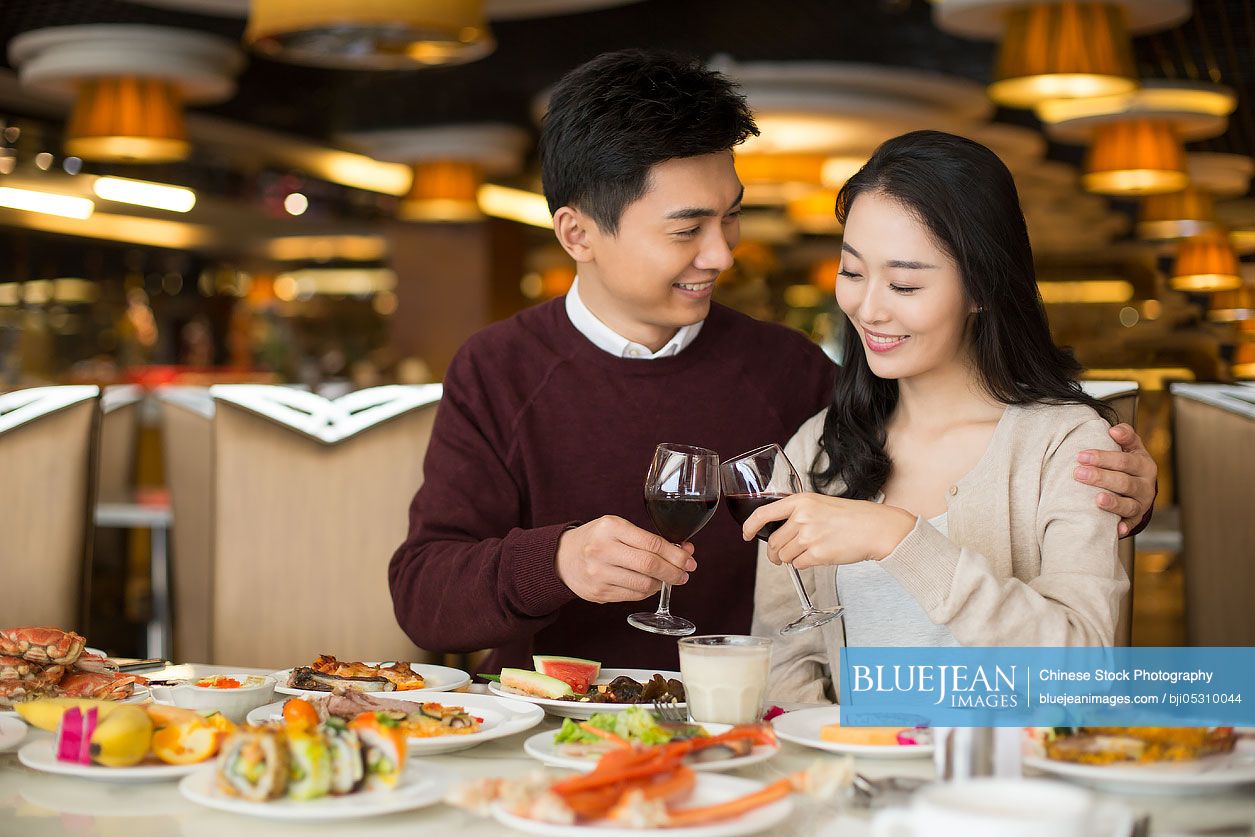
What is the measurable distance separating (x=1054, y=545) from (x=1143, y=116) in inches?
248

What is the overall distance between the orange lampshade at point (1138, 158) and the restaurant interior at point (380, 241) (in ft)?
0.06

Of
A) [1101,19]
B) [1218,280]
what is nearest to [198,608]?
[1101,19]

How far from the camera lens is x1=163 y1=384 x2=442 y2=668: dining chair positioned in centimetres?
233

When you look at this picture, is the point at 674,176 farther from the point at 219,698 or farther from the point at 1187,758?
the point at 1187,758

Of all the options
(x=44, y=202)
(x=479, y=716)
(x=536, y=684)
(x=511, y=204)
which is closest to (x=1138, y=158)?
(x=536, y=684)

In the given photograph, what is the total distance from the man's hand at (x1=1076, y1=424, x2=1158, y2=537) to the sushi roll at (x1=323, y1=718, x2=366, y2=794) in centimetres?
101

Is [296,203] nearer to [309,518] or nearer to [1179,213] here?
[1179,213]

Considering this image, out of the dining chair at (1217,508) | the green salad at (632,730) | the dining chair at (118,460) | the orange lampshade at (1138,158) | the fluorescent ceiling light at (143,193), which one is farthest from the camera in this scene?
the fluorescent ceiling light at (143,193)

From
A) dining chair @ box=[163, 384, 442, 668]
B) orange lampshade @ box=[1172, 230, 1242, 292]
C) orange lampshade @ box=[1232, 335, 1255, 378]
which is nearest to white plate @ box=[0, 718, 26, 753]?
dining chair @ box=[163, 384, 442, 668]

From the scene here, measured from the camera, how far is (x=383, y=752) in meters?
1.13

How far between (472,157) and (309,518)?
324 inches

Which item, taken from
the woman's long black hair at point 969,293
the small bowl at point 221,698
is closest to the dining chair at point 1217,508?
the woman's long black hair at point 969,293

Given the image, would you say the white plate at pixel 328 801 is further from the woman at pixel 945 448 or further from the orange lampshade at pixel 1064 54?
→ the orange lampshade at pixel 1064 54

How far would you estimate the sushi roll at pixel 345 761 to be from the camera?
1108 millimetres
